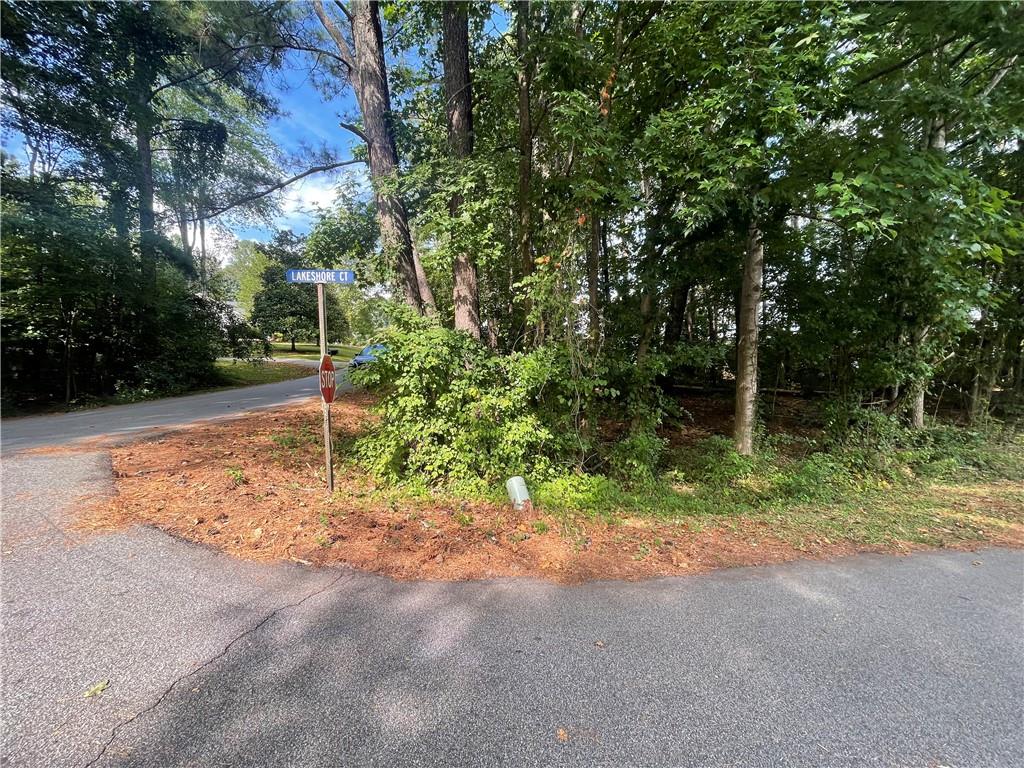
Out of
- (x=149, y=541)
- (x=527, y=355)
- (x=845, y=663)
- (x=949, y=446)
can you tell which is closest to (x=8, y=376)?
(x=149, y=541)

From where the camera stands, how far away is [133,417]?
26.0 feet

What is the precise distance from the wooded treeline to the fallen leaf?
283 centimetres

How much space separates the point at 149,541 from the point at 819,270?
31.8 feet

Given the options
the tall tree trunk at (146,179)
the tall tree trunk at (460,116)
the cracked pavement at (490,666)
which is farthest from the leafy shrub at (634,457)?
the tall tree trunk at (146,179)

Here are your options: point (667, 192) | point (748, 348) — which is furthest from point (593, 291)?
point (748, 348)

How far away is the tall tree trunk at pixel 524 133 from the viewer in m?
4.84

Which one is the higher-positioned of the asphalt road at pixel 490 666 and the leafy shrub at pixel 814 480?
the asphalt road at pixel 490 666

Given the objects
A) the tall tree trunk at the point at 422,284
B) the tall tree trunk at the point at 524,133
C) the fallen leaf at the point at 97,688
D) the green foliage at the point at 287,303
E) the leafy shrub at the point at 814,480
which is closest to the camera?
the fallen leaf at the point at 97,688

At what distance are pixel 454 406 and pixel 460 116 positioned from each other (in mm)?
3996

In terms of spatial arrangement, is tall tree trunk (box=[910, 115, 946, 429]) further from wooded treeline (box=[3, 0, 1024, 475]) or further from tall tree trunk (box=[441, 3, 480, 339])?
tall tree trunk (box=[441, 3, 480, 339])

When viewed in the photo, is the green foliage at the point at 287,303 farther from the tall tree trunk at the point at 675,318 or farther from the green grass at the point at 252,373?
the tall tree trunk at the point at 675,318

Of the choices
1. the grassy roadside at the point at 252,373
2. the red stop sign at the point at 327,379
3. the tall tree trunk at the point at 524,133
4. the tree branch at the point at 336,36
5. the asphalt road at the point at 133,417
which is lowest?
the asphalt road at the point at 133,417

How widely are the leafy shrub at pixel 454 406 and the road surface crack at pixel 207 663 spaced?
1.83 m

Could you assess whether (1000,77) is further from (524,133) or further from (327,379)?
(327,379)
